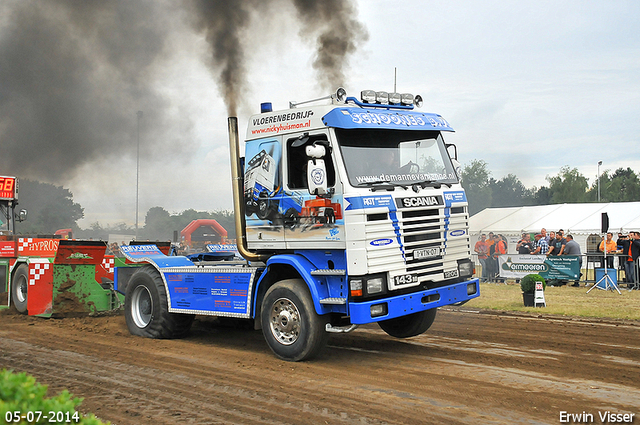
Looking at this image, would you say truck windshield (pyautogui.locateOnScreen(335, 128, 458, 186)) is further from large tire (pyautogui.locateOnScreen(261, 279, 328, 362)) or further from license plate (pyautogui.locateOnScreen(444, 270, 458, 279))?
large tire (pyautogui.locateOnScreen(261, 279, 328, 362))

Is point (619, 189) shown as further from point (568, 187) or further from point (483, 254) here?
point (483, 254)

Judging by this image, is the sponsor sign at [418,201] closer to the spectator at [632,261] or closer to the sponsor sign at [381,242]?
the sponsor sign at [381,242]

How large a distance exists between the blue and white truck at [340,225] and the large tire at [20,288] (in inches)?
218

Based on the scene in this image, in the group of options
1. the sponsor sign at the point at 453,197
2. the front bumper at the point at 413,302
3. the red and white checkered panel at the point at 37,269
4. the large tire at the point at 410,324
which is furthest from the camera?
the red and white checkered panel at the point at 37,269

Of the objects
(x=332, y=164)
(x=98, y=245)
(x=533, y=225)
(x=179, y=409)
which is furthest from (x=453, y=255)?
(x=533, y=225)

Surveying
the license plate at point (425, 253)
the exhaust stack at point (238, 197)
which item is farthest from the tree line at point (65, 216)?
the license plate at point (425, 253)

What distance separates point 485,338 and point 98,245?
26.2 feet

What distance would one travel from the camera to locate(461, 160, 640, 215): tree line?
6631cm

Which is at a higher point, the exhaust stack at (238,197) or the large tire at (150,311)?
the exhaust stack at (238,197)

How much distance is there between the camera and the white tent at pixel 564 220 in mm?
25188

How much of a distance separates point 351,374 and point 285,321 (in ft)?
3.97

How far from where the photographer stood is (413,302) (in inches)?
291

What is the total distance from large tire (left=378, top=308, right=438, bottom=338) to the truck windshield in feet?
6.96

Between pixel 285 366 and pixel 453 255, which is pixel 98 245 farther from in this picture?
pixel 453 255
